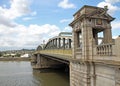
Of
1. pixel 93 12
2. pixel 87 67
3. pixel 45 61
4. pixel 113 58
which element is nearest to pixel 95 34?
pixel 93 12

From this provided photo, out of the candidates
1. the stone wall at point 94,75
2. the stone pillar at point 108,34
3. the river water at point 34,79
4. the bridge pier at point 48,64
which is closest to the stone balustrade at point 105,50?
the stone wall at point 94,75

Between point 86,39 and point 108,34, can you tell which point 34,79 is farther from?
point 86,39

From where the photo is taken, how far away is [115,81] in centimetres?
1016

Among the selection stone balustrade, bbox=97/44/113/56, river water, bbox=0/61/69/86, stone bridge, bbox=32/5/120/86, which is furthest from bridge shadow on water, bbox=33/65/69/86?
stone balustrade, bbox=97/44/113/56

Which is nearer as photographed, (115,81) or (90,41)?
(115,81)

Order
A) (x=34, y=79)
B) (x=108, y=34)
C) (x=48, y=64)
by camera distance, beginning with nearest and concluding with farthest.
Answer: (x=108, y=34)
(x=34, y=79)
(x=48, y=64)

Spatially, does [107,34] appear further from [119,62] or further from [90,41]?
[119,62]

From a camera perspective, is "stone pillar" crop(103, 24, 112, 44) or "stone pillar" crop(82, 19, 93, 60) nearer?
"stone pillar" crop(82, 19, 93, 60)

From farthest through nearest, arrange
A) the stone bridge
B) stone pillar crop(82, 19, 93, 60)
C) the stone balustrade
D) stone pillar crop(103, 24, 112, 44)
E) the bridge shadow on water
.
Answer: the bridge shadow on water
stone pillar crop(103, 24, 112, 44)
stone pillar crop(82, 19, 93, 60)
the stone balustrade
the stone bridge

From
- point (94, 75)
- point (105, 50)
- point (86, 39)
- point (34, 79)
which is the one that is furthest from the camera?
point (34, 79)

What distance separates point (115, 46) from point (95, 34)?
712 cm

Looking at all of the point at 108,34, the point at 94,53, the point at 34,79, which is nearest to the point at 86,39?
the point at 94,53

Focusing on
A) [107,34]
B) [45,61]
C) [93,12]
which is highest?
[93,12]

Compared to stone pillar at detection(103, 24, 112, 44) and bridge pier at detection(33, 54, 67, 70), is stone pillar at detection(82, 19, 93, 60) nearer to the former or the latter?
stone pillar at detection(103, 24, 112, 44)
